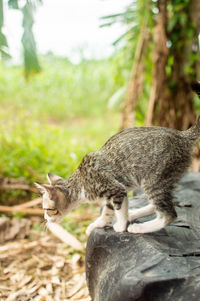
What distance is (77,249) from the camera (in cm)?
314

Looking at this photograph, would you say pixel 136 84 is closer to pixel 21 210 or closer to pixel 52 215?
pixel 21 210

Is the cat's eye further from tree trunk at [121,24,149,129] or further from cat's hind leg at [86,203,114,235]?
tree trunk at [121,24,149,129]

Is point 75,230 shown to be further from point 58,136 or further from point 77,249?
point 58,136

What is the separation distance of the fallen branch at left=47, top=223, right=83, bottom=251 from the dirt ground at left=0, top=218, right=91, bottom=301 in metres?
0.06

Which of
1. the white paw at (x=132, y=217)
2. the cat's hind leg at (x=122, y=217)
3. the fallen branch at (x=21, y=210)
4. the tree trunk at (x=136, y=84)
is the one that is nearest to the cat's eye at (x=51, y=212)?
the cat's hind leg at (x=122, y=217)

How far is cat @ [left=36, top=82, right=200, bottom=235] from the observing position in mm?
2104

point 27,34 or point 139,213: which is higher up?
point 27,34

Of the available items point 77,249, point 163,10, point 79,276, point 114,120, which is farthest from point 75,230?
point 114,120

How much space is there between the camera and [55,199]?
2.29 m

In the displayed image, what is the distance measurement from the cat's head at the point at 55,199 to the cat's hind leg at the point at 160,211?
0.49 meters

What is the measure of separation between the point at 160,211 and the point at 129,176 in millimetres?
291

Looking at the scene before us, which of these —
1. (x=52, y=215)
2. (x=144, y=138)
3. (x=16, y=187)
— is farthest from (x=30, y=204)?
(x=144, y=138)

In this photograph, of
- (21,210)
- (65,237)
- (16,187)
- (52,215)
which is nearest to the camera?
(52,215)

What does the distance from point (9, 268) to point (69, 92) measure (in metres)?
4.31
